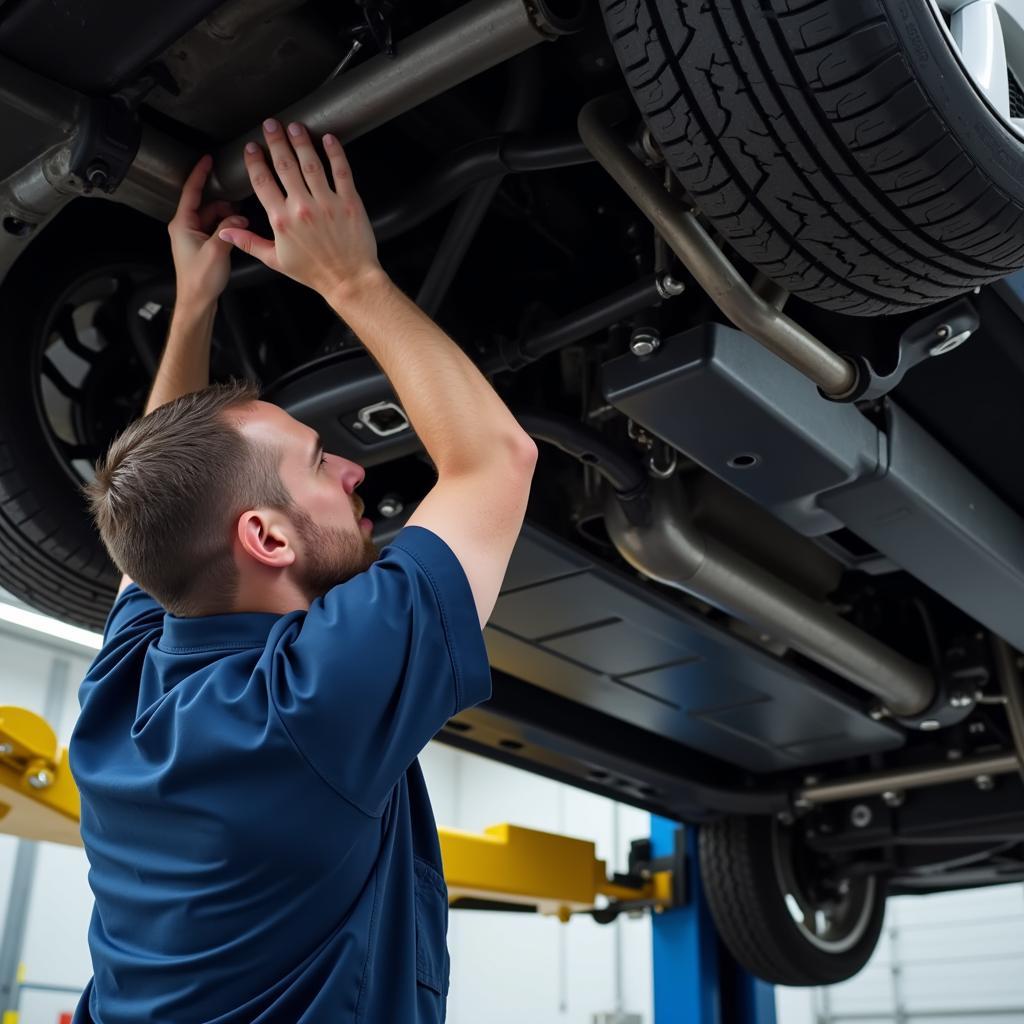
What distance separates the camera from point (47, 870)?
8367 millimetres

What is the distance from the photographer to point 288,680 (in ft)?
3.46

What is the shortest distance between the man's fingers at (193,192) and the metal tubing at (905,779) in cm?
229

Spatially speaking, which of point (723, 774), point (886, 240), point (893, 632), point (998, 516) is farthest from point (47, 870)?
point (886, 240)

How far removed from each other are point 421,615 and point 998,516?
51.4 inches

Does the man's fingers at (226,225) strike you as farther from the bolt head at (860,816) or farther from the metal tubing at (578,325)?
the bolt head at (860,816)

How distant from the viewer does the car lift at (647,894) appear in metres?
3.38

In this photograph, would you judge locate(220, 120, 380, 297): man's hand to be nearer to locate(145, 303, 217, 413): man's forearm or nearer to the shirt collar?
locate(145, 303, 217, 413): man's forearm

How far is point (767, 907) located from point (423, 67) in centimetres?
278

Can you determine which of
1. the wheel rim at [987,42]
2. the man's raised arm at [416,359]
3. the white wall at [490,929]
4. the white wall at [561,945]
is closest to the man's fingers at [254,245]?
the man's raised arm at [416,359]

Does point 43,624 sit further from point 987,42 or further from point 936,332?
point 987,42

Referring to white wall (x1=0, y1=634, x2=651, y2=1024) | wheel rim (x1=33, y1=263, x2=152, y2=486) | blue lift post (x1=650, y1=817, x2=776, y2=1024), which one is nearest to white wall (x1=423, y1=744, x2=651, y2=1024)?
white wall (x1=0, y1=634, x2=651, y2=1024)

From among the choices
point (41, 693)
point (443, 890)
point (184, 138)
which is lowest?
point (443, 890)

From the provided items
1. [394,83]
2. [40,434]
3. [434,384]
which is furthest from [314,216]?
[40,434]

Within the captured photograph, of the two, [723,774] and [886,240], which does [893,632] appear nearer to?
[723,774]
